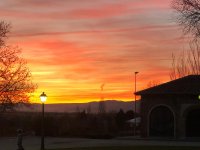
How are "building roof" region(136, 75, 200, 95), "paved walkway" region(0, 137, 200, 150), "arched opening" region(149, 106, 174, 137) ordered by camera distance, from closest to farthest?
"paved walkway" region(0, 137, 200, 150) → "building roof" region(136, 75, 200, 95) → "arched opening" region(149, 106, 174, 137)

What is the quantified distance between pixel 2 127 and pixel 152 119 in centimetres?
2608

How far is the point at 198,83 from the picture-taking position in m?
58.2

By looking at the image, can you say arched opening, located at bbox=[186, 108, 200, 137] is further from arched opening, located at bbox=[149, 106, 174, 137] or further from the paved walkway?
the paved walkway

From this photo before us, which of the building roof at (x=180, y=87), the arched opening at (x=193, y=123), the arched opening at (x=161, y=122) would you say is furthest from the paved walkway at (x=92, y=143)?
the building roof at (x=180, y=87)

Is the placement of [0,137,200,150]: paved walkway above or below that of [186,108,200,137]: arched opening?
below

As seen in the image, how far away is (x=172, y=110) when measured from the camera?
5728 centimetres

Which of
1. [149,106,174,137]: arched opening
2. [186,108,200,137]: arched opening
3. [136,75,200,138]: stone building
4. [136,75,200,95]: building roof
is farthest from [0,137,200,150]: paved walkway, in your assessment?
[136,75,200,95]: building roof

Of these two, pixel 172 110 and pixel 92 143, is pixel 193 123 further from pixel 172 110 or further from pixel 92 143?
pixel 92 143

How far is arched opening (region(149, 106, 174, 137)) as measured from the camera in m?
57.3

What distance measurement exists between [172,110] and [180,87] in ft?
8.52

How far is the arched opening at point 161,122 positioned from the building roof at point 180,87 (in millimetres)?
1815

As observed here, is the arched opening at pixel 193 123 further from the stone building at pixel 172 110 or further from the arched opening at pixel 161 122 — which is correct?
the arched opening at pixel 161 122

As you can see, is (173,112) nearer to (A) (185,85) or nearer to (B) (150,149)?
(A) (185,85)

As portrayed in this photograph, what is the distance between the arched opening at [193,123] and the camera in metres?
56.7
